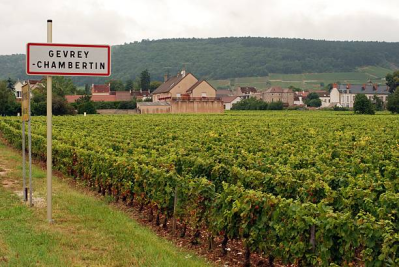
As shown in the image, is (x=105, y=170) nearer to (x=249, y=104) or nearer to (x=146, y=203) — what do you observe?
(x=146, y=203)

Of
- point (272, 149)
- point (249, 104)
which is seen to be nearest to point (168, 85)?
point (249, 104)

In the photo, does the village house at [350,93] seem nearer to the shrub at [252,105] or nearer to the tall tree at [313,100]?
the tall tree at [313,100]

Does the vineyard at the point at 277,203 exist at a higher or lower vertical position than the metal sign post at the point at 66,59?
lower

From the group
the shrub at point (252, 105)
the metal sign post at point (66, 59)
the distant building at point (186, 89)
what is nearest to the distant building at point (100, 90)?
the distant building at point (186, 89)

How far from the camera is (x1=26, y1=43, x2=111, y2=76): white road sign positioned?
10930 mm

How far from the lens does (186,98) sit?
351 ft

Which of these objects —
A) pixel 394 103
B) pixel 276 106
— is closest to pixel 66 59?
pixel 394 103

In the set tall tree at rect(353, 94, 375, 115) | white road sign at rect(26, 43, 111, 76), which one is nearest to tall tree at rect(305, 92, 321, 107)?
tall tree at rect(353, 94, 375, 115)

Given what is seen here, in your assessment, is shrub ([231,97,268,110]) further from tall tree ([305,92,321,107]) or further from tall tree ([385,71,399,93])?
tall tree ([305,92,321,107])

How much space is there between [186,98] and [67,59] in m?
96.2

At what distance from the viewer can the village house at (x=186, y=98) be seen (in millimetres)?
105625

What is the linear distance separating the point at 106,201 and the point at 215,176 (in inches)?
139

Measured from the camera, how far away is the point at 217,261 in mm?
9648

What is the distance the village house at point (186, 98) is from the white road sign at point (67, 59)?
308ft
